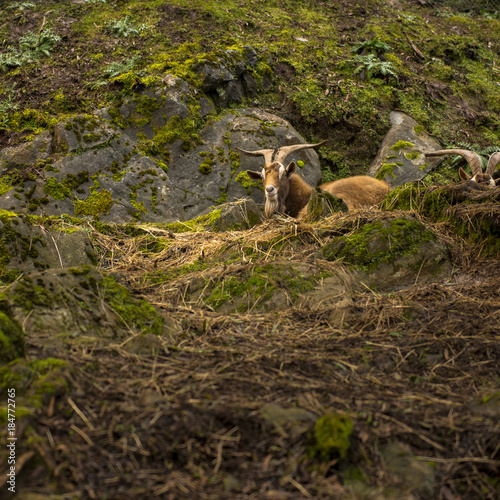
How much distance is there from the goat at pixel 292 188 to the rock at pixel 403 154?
4.29ft

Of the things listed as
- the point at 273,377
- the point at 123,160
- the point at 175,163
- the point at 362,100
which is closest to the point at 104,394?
the point at 273,377

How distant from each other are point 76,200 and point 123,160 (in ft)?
4.71

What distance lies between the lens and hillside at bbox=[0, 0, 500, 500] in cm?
216

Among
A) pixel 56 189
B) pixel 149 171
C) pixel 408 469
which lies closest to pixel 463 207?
pixel 408 469

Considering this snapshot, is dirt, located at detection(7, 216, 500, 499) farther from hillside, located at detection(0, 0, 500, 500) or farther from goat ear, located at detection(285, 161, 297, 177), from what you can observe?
goat ear, located at detection(285, 161, 297, 177)

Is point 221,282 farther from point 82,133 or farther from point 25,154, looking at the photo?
point 25,154

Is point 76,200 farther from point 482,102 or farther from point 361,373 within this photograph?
point 482,102

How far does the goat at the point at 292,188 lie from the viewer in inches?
335

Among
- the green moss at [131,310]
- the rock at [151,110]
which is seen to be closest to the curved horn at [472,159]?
the rock at [151,110]

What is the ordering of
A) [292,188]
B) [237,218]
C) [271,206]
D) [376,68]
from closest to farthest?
1. [237,218]
2. [271,206]
3. [292,188]
4. [376,68]

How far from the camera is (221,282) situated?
15.0 ft

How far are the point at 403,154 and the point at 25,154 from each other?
8.57m

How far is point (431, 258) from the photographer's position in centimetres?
498

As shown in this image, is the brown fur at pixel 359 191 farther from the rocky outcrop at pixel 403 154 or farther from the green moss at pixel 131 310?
the green moss at pixel 131 310
